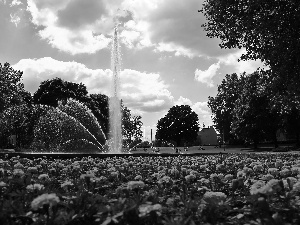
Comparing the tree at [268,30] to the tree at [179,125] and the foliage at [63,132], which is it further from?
the tree at [179,125]

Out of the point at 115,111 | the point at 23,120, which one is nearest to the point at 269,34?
the point at 115,111

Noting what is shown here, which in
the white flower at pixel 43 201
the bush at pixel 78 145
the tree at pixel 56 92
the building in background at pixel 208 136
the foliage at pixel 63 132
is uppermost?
the tree at pixel 56 92

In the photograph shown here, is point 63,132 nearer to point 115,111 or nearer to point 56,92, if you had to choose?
point 115,111

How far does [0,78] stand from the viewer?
41.6 m

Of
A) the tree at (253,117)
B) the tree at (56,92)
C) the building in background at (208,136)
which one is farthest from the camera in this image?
the building in background at (208,136)

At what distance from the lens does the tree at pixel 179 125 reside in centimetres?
11338

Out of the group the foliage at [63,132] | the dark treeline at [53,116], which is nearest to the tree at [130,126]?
the dark treeline at [53,116]

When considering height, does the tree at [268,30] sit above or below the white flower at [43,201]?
above

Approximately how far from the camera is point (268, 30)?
64.0 ft

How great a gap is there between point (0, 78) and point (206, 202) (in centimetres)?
4243

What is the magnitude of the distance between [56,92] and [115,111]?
139 ft

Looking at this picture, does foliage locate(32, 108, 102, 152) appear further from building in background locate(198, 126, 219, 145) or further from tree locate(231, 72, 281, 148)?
building in background locate(198, 126, 219, 145)

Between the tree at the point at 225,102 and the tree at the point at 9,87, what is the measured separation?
140 feet

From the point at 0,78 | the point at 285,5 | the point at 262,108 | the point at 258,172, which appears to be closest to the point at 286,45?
the point at 285,5
